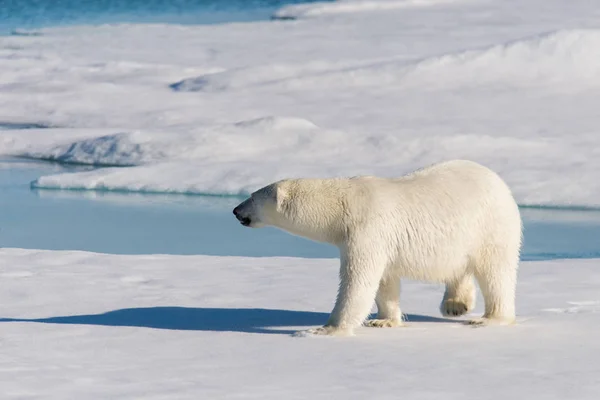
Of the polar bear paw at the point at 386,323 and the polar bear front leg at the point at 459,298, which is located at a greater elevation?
the polar bear front leg at the point at 459,298

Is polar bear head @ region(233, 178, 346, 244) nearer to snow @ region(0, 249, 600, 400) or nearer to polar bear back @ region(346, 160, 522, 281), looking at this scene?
polar bear back @ region(346, 160, 522, 281)

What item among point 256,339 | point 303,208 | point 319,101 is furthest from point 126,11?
point 256,339

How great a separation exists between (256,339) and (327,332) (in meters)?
0.27

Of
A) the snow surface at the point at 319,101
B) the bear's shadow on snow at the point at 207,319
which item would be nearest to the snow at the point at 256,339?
the bear's shadow on snow at the point at 207,319

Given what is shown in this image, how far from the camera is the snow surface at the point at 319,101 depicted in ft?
32.2

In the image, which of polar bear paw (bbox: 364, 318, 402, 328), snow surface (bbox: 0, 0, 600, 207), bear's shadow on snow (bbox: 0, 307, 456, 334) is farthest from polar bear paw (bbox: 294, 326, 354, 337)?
snow surface (bbox: 0, 0, 600, 207)

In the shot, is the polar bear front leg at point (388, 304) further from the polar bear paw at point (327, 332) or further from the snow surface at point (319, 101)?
the snow surface at point (319, 101)

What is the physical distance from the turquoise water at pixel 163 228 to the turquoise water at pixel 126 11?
16705 mm

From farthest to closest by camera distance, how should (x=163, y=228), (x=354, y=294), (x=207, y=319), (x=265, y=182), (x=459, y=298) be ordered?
1. (x=265, y=182)
2. (x=163, y=228)
3. (x=207, y=319)
4. (x=459, y=298)
5. (x=354, y=294)

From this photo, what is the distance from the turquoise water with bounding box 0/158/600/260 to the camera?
740 centimetres

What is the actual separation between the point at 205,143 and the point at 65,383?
24.5ft

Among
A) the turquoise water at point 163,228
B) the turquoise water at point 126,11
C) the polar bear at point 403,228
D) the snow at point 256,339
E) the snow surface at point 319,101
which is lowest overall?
the snow at point 256,339

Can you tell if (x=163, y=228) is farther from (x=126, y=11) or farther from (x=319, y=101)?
(x=126, y=11)

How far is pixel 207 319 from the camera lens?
4.69 meters
